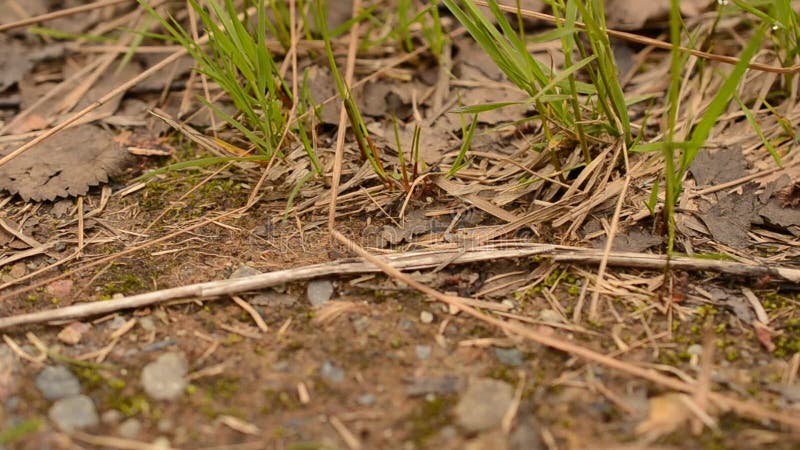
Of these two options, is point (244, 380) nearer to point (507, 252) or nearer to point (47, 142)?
point (507, 252)

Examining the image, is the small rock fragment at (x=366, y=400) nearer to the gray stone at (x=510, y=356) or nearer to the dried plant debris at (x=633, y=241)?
the gray stone at (x=510, y=356)

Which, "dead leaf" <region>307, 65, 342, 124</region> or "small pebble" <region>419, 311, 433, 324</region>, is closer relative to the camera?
"small pebble" <region>419, 311, 433, 324</region>

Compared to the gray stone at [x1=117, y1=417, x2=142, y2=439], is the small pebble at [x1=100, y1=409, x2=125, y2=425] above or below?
above

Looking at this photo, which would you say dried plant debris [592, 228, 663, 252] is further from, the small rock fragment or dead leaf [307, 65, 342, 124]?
dead leaf [307, 65, 342, 124]

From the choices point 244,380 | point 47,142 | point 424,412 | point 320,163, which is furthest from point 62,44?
point 424,412

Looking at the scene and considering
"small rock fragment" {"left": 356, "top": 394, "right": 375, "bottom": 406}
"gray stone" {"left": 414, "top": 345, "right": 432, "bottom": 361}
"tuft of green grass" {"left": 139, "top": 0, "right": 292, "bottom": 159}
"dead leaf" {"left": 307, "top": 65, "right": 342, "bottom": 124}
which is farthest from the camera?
"dead leaf" {"left": 307, "top": 65, "right": 342, "bottom": 124}

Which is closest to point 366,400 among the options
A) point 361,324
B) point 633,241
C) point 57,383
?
point 361,324

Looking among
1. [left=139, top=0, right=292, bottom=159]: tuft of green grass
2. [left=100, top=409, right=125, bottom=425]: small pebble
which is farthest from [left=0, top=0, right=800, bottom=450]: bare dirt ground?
[left=139, top=0, right=292, bottom=159]: tuft of green grass
